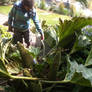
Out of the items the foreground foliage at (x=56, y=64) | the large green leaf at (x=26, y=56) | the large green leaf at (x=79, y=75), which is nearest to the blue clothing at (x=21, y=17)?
the foreground foliage at (x=56, y=64)

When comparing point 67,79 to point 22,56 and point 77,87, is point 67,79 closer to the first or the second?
point 77,87

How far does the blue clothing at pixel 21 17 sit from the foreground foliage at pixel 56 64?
825mm

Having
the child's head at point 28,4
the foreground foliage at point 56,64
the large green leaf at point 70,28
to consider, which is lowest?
the foreground foliage at point 56,64

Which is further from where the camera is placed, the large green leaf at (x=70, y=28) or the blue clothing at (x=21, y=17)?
the blue clothing at (x=21, y=17)

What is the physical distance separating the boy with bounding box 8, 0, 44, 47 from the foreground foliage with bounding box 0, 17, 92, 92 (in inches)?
28.1

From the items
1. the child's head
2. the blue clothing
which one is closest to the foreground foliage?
the child's head

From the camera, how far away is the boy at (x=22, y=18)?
2.41m

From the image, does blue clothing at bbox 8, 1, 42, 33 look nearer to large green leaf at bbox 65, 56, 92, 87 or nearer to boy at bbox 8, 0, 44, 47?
boy at bbox 8, 0, 44, 47

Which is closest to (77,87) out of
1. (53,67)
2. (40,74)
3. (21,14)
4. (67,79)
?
(67,79)

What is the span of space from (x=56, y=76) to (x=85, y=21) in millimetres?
508

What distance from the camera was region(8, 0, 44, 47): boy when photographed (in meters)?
2.41

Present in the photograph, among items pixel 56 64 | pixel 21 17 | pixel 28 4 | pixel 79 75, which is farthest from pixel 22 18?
pixel 79 75

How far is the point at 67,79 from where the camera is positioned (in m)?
1.21

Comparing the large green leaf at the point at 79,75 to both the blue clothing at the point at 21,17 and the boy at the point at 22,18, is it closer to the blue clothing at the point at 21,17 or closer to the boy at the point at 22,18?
the boy at the point at 22,18
